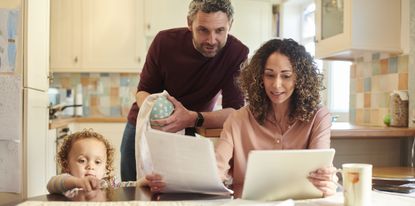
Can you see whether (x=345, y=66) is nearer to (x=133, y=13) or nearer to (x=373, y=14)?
(x=373, y=14)

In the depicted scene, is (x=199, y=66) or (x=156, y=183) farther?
(x=199, y=66)

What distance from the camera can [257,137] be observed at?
1.39 metres

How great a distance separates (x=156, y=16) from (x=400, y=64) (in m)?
2.21

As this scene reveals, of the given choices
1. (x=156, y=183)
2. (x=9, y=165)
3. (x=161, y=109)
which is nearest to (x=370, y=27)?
(x=161, y=109)

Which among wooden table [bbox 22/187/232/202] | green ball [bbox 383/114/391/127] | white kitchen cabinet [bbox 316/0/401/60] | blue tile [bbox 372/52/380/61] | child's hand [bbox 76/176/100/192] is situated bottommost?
wooden table [bbox 22/187/232/202]

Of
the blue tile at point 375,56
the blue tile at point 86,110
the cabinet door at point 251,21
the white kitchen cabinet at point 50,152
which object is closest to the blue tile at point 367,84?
the blue tile at point 375,56

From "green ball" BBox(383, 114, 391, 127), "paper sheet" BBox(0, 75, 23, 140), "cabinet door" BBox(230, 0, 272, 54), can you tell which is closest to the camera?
"paper sheet" BBox(0, 75, 23, 140)

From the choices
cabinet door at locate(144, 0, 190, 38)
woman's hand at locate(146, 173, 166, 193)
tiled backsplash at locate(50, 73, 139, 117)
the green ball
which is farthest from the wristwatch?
tiled backsplash at locate(50, 73, 139, 117)

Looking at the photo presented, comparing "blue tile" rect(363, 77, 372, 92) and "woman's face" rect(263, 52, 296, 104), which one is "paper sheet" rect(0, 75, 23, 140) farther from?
"blue tile" rect(363, 77, 372, 92)

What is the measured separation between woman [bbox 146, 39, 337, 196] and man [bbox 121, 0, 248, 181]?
21cm

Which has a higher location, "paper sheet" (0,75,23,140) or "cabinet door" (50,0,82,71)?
"cabinet door" (50,0,82,71)

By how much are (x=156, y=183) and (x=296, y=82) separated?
608 mm

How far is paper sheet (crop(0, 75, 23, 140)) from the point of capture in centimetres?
184

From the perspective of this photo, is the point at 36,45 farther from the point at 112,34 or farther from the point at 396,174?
the point at 396,174
